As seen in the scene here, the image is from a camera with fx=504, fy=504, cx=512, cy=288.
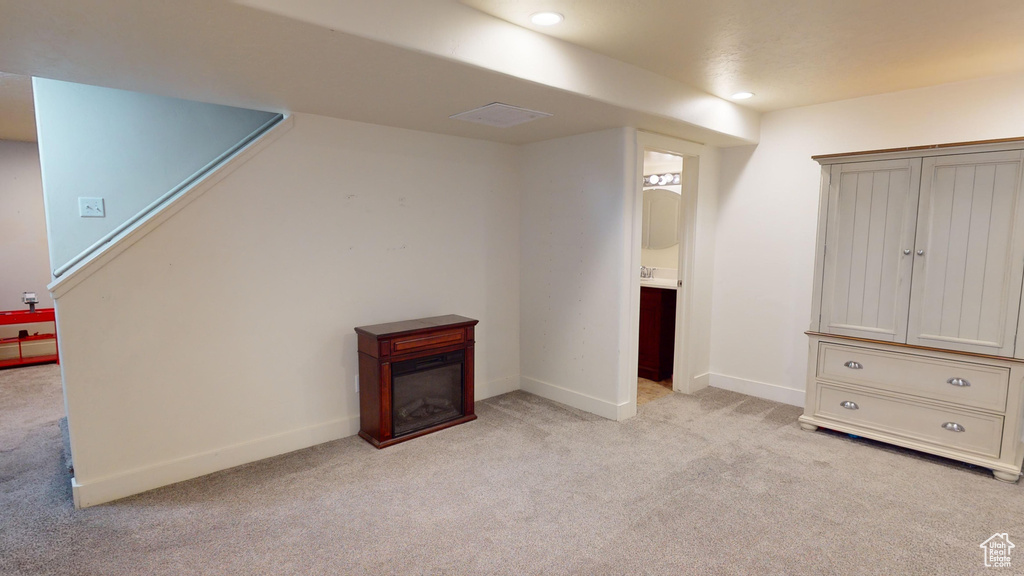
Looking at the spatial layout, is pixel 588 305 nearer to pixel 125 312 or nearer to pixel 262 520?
pixel 262 520

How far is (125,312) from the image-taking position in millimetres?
2537

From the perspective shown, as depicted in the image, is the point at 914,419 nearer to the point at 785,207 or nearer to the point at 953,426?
the point at 953,426

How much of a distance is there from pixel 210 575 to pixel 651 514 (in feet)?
6.16

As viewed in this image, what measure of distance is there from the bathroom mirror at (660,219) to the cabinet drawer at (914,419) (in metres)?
2.07

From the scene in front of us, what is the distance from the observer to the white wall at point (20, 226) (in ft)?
17.0

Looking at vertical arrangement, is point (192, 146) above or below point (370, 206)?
above

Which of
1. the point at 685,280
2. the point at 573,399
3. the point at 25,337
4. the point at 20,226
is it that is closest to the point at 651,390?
the point at 573,399

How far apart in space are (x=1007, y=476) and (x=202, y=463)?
4326mm

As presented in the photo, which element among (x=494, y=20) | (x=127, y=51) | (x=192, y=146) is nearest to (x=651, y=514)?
(x=494, y=20)

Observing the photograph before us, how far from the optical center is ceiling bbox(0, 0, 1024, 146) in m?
1.76

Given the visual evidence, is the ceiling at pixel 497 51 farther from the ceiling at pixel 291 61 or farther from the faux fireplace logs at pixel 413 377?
the faux fireplace logs at pixel 413 377

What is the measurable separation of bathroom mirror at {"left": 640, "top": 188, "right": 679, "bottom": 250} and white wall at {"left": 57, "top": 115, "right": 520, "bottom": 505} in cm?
191

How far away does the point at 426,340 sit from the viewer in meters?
3.29

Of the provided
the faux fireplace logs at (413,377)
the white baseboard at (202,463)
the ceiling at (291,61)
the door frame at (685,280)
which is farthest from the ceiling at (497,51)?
the white baseboard at (202,463)
